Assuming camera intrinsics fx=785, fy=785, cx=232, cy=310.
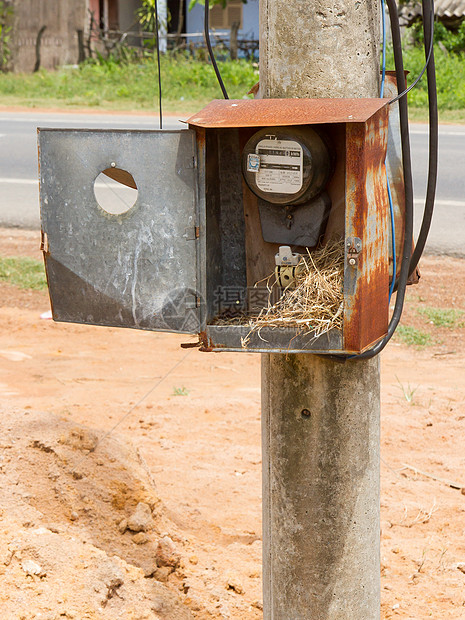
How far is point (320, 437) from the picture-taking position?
6.46 feet

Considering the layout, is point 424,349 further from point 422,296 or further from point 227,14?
point 227,14

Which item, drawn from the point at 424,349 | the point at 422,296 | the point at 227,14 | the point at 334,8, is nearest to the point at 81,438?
the point at 334,8

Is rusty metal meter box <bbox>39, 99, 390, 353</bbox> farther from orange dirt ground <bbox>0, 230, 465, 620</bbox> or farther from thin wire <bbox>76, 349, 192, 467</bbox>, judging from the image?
thin wire <bbox>76, 349, 192, 467</bbox>

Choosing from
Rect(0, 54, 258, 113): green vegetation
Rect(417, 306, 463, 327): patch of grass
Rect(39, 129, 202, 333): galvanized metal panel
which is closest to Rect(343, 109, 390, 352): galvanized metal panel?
Rect(39, 129, 202, 333): galvanized metal panel

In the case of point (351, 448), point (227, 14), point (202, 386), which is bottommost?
point (202, 386)

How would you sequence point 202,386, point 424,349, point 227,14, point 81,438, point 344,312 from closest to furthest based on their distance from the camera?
point 344,312, point 81,438, point 202,386, point 424,349, point 227,14

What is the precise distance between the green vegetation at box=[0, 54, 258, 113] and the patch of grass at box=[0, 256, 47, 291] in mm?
8547

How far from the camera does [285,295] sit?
75.0 inches

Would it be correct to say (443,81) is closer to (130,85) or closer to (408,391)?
(130,85)

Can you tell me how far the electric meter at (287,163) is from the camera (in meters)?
1.79

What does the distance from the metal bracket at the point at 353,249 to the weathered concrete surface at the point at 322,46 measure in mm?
374

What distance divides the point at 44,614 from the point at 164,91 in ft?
50.0

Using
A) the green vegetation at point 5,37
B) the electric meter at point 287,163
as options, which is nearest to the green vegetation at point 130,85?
the green vegetation at point 5,37

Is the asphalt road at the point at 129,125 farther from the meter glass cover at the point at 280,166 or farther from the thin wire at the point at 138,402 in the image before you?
the meter glass cover at the point at 280,166
